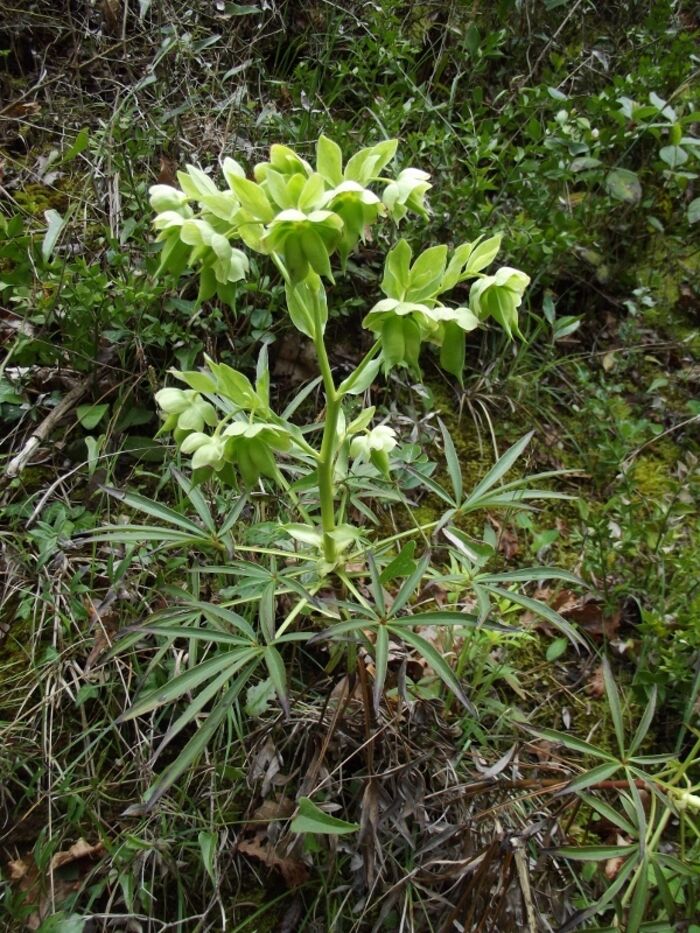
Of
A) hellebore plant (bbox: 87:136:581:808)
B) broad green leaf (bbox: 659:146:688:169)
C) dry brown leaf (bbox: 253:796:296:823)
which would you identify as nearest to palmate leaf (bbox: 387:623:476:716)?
hellebore plant (bbox: 87:136:581:808)

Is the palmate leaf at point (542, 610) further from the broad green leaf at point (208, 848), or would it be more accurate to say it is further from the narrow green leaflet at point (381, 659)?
the broad green leaf at point (208, 848)

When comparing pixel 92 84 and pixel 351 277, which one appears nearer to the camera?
pixel 351 277

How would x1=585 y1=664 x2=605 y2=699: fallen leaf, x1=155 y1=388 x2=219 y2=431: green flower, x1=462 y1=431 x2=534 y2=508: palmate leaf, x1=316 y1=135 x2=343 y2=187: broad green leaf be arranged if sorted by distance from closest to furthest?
1. x1=316 y1=135 x2=343 y2=187: broad green leaf
2. x1=155 y1=388 x2=219 y2=431: green flower
3. x1=462 y1=431 x2=534 y2=508: palmate leaf
4. x1=585 y1=664 x2=605 y2=699: fallen leaf

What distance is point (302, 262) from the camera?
95cm

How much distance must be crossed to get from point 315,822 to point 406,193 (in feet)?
3.16

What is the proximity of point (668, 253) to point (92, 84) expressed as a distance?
194 cm

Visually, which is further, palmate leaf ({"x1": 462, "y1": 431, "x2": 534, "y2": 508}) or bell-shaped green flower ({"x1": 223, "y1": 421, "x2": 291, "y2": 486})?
palmate leaf ({"x1": 462, "y1": 431, "x2": 534, "y2": 508})

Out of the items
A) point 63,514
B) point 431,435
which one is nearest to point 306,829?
point 63,514

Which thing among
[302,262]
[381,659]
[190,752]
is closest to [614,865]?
[381,659]

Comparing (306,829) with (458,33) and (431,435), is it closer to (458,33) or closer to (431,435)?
(431,435)

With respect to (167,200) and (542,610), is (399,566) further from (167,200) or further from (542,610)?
(167,200)

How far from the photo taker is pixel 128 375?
5.74ft

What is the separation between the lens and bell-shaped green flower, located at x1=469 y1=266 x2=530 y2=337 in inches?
42.6

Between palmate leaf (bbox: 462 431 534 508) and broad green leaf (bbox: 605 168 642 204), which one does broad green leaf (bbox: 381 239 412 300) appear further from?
broad green leaf (bbox: 605 168 642 204)
